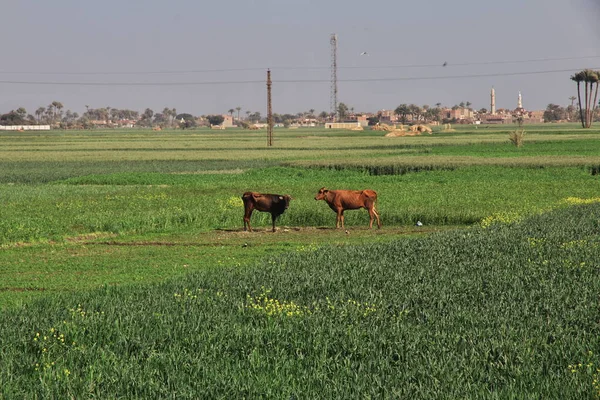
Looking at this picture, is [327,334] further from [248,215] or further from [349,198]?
[349,198]

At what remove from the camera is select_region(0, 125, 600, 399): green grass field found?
9.53 m

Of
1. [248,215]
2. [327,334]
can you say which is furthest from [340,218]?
[327,334]

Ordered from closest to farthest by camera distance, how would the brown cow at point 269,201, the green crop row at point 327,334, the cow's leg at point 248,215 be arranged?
the green crop row at point 327,334, the brown cow at point 269,201, the cow's leg at point 248,215

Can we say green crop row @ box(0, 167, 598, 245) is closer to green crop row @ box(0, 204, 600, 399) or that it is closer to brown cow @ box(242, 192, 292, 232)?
brown cow @ box(242, 192, 292, 232)

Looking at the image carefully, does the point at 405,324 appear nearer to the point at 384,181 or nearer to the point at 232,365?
the point at 232,365

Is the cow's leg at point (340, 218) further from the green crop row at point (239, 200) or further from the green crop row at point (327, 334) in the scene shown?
the green crop row at point (327, 334)

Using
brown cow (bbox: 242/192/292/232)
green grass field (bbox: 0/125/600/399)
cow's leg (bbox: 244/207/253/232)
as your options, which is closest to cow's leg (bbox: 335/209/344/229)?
green grass field (bbox: 0/125/600/399)

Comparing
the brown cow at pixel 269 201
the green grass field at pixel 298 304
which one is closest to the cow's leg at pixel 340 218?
the green grass field at pixel 298 304

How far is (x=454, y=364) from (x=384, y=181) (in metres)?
35.8

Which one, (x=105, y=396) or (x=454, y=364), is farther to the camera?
(x=454, y=364)

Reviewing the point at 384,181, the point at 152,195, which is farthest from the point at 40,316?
the point at 384,181

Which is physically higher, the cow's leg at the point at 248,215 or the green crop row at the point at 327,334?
the cow's leg at the point at 248,215

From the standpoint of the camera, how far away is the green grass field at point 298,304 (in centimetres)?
953

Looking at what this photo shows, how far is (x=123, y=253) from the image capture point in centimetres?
2278
